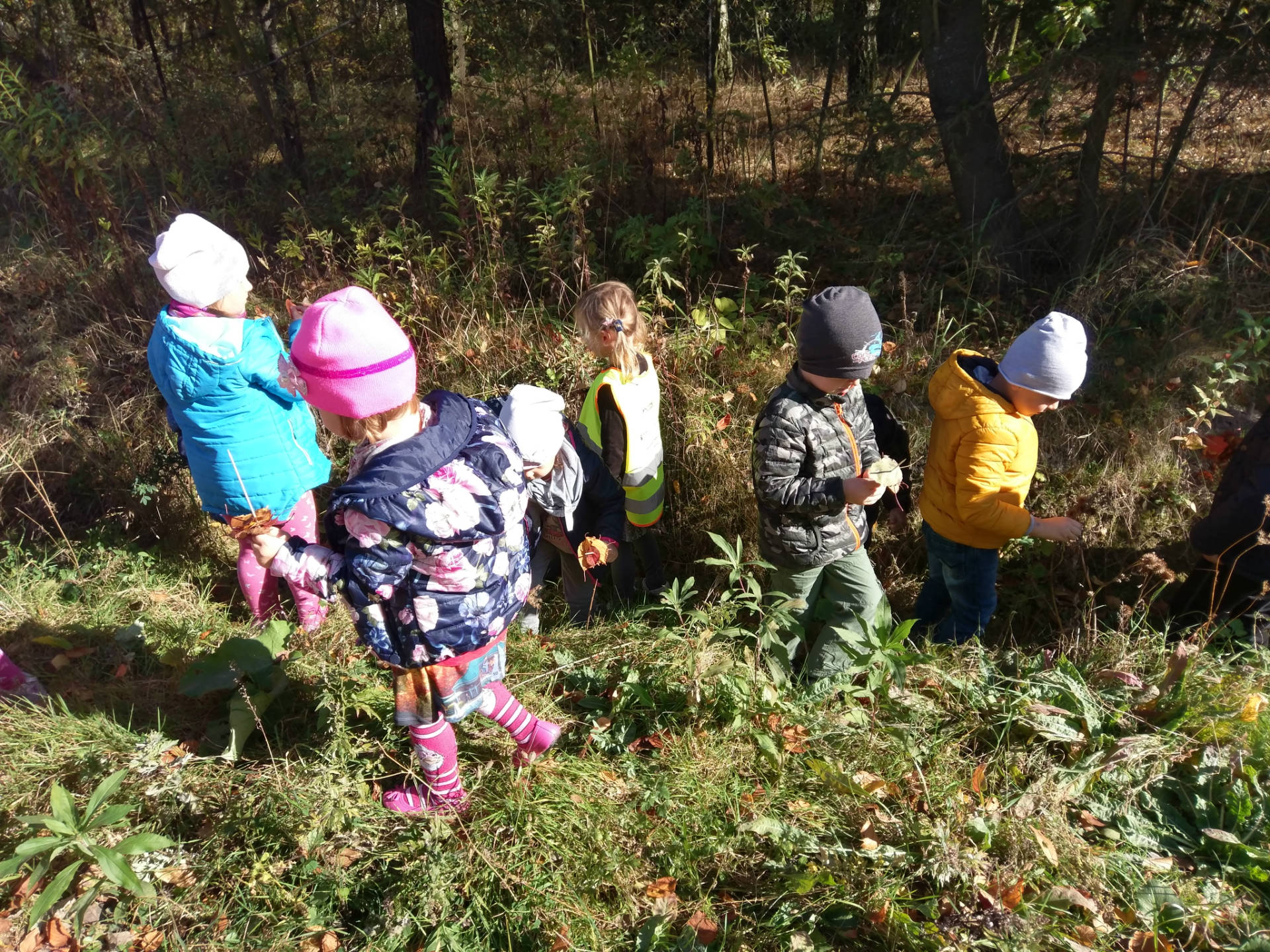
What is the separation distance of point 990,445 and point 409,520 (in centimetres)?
195

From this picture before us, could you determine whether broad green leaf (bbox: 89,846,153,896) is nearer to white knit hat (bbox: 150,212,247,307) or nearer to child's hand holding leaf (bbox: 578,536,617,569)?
child's hand holding leaf (bbox: 578,536,617,569)

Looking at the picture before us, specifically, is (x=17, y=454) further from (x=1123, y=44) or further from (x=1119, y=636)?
(x=1123, y=44)

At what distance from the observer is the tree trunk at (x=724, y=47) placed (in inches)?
222

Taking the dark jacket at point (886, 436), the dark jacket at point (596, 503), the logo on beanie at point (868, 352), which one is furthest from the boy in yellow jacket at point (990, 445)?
the dark jacket at point (596, 503)

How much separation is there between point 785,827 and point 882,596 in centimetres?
99

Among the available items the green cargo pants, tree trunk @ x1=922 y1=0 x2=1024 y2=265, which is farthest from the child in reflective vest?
tree trunk @ x1=922 y1=0 x2=1024 y2=265

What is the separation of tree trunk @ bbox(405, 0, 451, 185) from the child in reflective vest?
380 centimetres

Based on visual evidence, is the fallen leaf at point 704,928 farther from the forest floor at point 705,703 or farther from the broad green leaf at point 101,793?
the broad green leaf at point 101,793

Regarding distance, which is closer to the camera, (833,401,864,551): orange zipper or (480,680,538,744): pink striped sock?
(480,680,538,744): pink striped sock

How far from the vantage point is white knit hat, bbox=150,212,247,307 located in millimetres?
2812

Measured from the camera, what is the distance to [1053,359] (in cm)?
253

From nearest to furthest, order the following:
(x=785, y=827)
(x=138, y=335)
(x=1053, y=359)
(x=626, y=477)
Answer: (x=785, y=827), (x=1053, y=359), (x=626, y=477), (x=138, y=335)

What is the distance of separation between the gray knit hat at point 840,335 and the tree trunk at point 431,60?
457 centimetres

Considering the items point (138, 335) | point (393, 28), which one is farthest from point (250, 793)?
point (393, 28)
